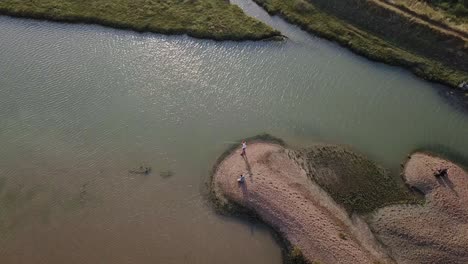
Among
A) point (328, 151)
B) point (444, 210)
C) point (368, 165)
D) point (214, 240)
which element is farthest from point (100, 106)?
point (444, 210)

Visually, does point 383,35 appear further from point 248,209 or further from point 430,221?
point 248,209

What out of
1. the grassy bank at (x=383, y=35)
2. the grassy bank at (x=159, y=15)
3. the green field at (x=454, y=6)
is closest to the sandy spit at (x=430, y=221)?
the grassy bank at (x=383, y=35)

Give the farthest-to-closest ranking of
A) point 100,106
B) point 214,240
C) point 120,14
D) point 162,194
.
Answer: point 120,14
point 100,106
point 162,194
point 214,240

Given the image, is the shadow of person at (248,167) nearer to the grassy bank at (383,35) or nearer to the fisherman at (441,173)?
the fisherman at (441,173)

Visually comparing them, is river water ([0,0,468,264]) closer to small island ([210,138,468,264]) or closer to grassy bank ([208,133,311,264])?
grassy bank ([208,133,311,264])

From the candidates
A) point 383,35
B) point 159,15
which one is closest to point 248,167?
point 383,35

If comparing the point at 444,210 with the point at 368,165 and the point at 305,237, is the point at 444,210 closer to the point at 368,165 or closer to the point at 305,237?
the point at 368,165
